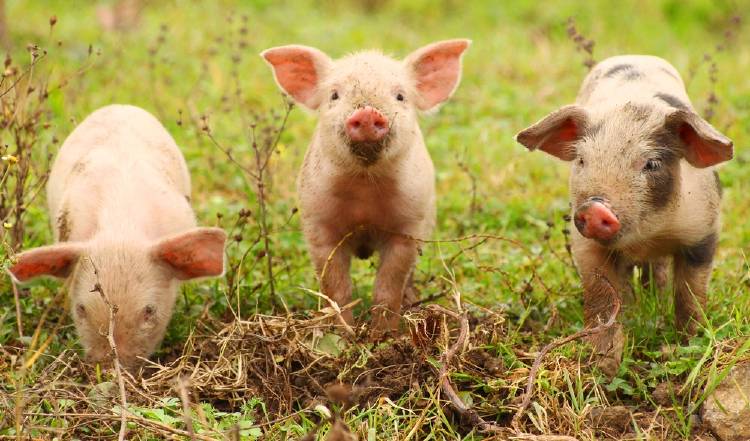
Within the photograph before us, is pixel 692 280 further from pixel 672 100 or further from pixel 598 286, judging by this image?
pixel 672 100

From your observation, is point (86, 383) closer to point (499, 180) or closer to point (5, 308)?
point (5, 308)

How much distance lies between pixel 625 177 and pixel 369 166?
50.6 inches

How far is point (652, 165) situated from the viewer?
4703mm

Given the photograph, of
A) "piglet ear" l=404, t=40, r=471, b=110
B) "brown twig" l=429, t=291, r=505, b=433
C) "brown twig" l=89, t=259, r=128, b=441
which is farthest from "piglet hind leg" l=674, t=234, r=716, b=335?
"brown twig" l=89, t=259, r=128, b=441

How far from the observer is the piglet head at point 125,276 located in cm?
495

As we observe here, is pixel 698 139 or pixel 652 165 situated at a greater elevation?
pixel 698 139

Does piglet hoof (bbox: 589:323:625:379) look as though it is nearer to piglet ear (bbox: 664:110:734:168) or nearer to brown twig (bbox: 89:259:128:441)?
piglet ear (bbox: 664:110:734:168)

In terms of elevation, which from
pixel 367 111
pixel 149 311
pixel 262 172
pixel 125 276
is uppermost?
pixel 367 111

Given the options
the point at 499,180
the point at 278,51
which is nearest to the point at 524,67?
the point at 499,180

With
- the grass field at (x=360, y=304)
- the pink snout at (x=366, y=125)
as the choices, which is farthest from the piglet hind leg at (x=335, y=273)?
the pink snout at (x=366, y=125)

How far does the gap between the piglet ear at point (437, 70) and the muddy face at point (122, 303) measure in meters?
→ 1.76

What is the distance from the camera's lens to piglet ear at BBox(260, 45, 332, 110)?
19.0 feet

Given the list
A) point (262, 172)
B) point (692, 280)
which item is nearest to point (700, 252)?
point (692, 280)

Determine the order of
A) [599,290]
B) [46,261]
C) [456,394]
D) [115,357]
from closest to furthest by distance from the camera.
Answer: [115,357] < [456,394] < [46,261] < [599,290]
